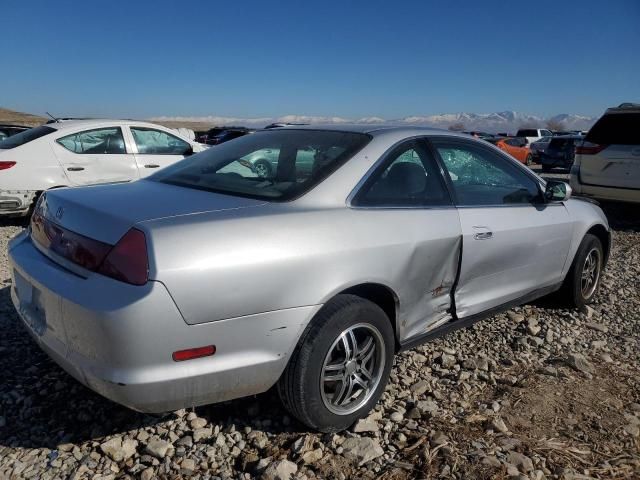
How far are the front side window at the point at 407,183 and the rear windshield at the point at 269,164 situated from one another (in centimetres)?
19

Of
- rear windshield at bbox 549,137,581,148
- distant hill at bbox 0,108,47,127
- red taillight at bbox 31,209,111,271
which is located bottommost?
distant hill at bbox 0,108,47,127

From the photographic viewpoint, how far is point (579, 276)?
4.07 meters

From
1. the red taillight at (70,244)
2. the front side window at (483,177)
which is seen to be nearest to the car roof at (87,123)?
the red taillight at (70,244)

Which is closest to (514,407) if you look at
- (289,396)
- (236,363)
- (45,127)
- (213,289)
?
(289,396)

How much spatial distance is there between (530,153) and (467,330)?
833 inches

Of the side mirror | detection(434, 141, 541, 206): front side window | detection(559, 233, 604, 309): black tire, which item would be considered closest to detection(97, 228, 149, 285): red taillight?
detection(434, 141, 541, 206): front side window

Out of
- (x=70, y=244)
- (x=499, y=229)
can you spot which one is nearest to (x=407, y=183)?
(x=499, y=229)

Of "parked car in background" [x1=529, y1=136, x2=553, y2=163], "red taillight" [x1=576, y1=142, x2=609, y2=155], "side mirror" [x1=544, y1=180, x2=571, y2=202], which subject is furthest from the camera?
"parked car in background" [x1=529, y1=136, x2=553, y2=163]

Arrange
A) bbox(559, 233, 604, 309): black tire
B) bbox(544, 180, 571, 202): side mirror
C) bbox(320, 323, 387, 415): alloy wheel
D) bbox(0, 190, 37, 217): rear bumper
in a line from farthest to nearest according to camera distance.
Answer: bbox(0, 190, 37, 217): rear bumper → bbox(559, 233, 604, 309): black tire → bbox(544, 180, 571, 202): side mirror → bbox(320, 323, 387, 415): alloy wheel

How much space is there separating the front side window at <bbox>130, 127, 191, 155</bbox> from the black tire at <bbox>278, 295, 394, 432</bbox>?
237 inches

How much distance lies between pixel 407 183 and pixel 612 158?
6.29 m

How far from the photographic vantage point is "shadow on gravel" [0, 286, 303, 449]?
244 cm

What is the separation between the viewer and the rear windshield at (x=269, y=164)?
99.0 inches

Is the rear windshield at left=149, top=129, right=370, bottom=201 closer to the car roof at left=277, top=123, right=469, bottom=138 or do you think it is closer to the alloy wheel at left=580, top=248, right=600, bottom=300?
the car roof at left=277, top=123, right=469, bottom=138
